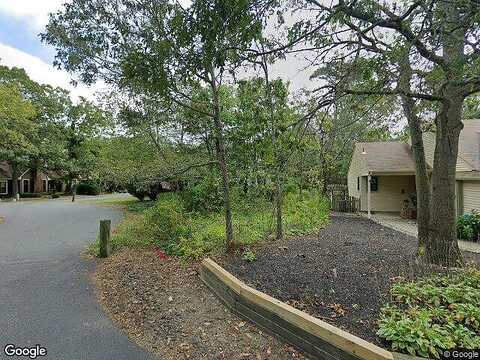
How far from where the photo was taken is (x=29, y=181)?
40094 mm

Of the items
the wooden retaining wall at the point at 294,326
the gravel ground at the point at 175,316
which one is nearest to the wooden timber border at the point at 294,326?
the wooden retaining wall at the point at 294,326

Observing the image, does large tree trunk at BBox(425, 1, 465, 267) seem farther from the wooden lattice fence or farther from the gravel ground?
the wooden lattice fence

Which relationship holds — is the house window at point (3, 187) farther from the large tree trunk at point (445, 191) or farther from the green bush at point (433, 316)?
the green bush at point (433, 316)

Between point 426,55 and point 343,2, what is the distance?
1.58m

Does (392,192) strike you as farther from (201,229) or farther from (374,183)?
(201,229)

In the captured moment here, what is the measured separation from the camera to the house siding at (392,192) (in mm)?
16328

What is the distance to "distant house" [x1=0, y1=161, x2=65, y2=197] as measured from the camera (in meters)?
35.5

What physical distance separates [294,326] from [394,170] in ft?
43.7

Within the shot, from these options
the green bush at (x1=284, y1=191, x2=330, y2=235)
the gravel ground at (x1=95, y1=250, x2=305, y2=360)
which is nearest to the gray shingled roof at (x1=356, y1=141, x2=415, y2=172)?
the green bush at (x1=284, y1=191, x2=330, y2=235)

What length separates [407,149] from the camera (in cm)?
1697

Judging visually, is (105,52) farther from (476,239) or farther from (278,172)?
(476,239)

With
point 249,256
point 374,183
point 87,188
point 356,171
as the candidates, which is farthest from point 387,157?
point 87,188

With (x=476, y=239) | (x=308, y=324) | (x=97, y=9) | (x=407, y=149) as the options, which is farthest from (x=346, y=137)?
(x=308, y=324)

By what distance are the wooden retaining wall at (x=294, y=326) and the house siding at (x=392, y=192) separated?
1411 cm
